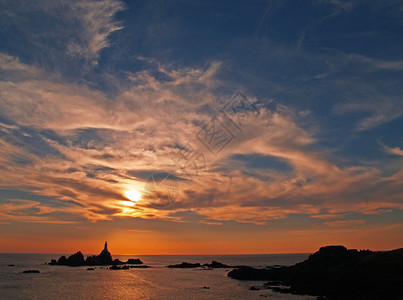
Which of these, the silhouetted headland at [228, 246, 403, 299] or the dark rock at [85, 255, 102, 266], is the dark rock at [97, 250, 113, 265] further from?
the silhouetted headland at [228, 246, 403, 299]

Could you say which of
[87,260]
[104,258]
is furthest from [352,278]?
[104,258]

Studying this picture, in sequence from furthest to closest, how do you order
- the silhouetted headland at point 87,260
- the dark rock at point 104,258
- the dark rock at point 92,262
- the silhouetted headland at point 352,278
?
the dark rock at point 104,258 → the dark rock at point 92,262 → the silhouetted headland at point 87,260 → the silhouetted headland at point 352,278

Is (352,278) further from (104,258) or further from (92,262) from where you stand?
(104,258)

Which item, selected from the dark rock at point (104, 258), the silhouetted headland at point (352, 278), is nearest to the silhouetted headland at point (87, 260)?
the dark rock at point (104, 258)

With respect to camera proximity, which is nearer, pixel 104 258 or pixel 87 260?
pixel 87 260

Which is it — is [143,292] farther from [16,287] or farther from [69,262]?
[69,262]

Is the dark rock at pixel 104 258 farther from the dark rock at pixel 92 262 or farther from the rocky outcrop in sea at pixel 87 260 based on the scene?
the dark rock at pixel 92 262

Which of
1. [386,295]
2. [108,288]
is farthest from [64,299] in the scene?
[386,295]

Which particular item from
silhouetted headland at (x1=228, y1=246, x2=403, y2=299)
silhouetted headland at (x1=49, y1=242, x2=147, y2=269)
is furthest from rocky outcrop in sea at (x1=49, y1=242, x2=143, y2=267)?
silhouetted headland at (x1=228, y1=246, x2=403, y2=299)

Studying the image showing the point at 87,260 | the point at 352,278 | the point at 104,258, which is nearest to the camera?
the point at 352,278

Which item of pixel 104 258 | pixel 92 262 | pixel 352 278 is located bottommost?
pixel 92 262

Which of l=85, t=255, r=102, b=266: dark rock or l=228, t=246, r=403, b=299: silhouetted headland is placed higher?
l=228, t=246, r=403, b=299: silhouetted headland

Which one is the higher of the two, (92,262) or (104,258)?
(104,258)

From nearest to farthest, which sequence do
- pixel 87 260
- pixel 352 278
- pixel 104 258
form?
pixel 352 278 → pixel 87 260 → pixel 104 258
